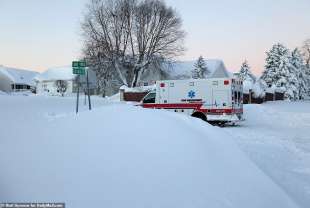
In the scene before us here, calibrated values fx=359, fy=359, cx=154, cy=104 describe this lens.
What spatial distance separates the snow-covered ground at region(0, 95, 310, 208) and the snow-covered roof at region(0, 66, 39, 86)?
7339 cm

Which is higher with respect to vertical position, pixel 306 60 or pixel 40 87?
pixel 306 60

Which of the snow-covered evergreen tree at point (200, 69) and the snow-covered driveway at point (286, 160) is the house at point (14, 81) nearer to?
the snow-covered evergreen tree at point (200, 69)

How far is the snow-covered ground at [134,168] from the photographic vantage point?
475 centimetres

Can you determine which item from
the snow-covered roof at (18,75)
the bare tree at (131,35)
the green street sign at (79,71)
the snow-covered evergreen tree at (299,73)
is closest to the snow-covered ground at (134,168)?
the green street sign at (79,71)

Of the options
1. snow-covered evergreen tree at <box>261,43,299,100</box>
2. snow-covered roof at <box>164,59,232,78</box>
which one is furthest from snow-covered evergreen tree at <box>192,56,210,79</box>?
snow-covered evergreen tree at <box>261,43,299,100</box>

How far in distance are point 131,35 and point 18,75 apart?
4279cm

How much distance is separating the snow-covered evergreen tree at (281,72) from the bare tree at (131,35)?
2224 centimetres

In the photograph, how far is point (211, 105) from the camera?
18.9m

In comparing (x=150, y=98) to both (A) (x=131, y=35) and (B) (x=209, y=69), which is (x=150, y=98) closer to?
(A) (x=131, y=35)

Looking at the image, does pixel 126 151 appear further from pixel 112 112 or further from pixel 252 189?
pixel 112 112

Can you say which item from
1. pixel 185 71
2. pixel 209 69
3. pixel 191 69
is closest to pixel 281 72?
pixel 209 69

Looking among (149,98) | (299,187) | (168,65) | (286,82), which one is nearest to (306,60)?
(286,82)

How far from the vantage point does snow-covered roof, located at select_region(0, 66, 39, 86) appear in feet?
249

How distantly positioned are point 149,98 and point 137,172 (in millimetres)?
15821
